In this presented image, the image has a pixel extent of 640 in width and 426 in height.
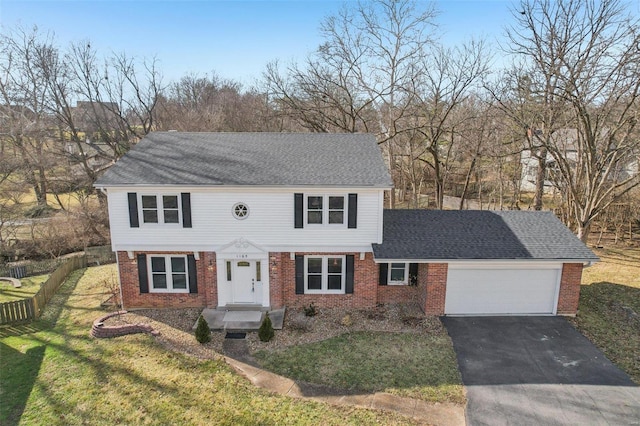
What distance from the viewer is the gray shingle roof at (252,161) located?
1338cm

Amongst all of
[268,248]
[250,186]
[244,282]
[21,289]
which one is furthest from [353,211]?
[21,289]

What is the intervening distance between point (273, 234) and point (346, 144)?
5376 millimetres

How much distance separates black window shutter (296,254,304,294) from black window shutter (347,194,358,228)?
2.21 meters

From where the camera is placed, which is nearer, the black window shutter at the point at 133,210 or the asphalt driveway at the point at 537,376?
the asphalt driveway at the point at 537,376

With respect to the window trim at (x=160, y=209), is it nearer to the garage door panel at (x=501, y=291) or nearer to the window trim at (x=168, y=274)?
the window trim at (x=168, y=274)

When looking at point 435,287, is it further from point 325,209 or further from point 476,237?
point 325,209

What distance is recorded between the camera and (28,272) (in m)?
20.6

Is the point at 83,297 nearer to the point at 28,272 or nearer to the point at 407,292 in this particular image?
the point at 28,272

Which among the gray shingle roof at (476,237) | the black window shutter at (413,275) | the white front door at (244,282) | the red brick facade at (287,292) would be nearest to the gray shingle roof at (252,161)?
the gray shingle roof at (476,237)

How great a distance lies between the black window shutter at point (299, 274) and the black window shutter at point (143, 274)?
557cm

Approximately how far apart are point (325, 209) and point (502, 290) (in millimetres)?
7041

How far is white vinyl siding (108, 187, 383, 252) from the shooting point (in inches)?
531

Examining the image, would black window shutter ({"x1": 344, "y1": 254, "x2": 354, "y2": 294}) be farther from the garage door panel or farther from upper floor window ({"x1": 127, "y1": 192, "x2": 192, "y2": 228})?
upper floor window ({"x1": 127, "y1": 192, "x2": 192, "y2": 228})

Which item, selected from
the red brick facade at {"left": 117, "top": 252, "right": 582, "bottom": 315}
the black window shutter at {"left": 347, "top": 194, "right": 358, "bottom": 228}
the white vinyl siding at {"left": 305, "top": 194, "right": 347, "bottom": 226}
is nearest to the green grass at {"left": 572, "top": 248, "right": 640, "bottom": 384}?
the red brick facade at {"left": 117, "top": 252, "right": 582, "bottom": 315}
